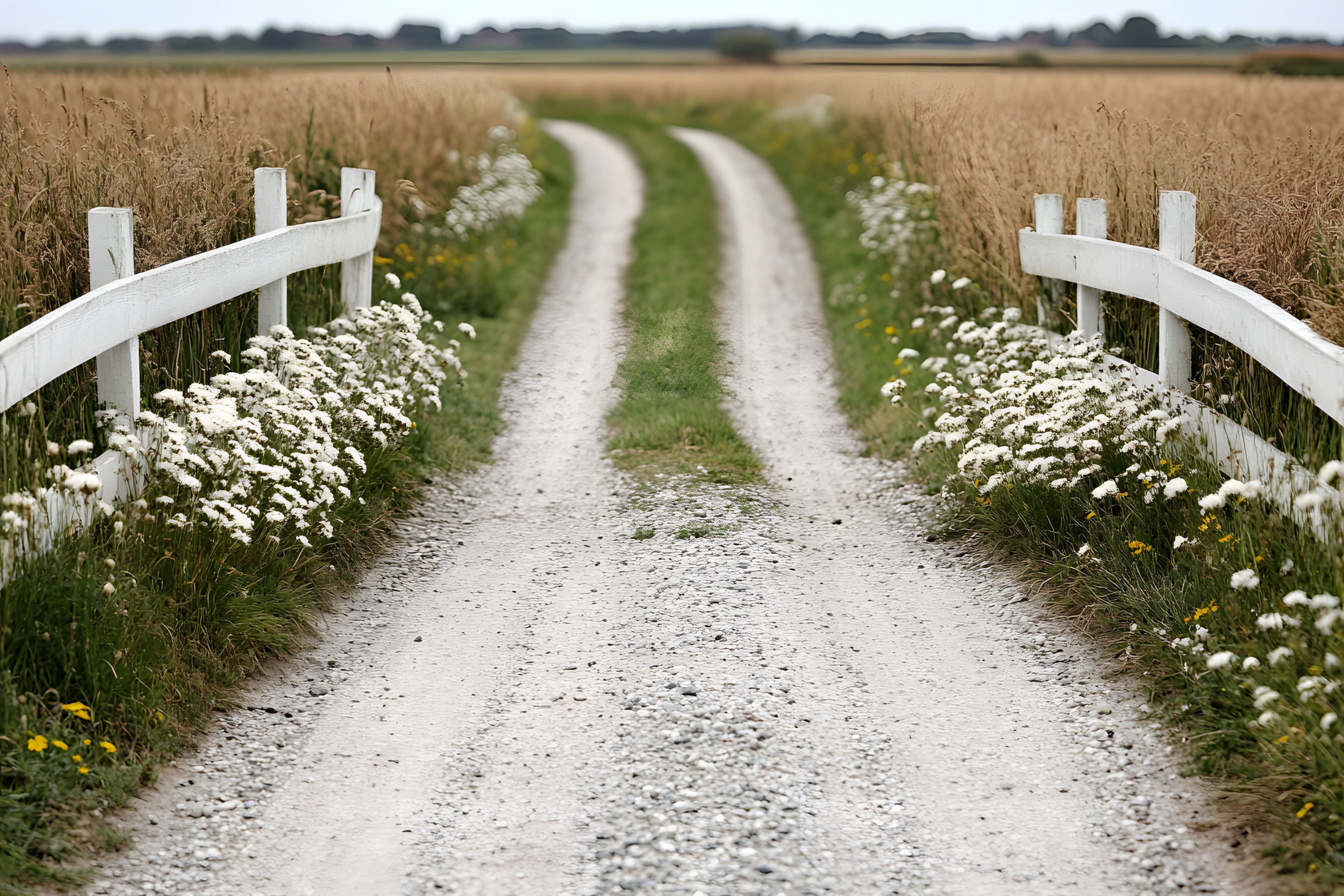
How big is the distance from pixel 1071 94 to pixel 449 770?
1411 centimetres

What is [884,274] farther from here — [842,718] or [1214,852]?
[1214,852]

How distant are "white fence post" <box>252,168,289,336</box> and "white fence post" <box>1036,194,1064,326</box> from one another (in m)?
5.30

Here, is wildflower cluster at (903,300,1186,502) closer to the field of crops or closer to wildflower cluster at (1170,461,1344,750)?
the field of crops

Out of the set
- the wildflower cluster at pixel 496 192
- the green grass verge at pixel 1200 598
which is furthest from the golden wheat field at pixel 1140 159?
the wildflower cluster at pixel 496 192

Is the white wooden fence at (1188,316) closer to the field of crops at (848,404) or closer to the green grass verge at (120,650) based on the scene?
the field of crops at (848,404)

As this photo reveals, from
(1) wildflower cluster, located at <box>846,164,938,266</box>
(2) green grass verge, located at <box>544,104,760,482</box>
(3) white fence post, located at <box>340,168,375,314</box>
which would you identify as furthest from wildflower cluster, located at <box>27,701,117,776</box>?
(1) wildflower cluster, located at <box>846,164,938,266</box>

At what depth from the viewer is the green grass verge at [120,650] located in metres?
3.78

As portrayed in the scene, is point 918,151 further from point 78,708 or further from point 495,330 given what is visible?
point 78,708

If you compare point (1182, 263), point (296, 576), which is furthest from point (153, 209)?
point (1182, 263)

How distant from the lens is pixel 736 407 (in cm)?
990

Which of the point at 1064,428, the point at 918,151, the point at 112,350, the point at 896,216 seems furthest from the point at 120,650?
the point at 918,151

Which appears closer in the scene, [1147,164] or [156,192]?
[156,192]

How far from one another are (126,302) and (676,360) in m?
5.61

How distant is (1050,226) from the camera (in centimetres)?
831
